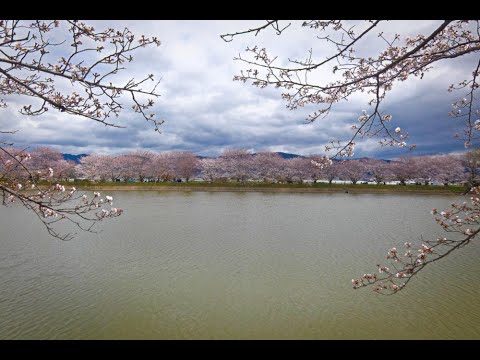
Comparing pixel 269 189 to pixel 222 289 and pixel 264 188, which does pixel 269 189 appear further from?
pixel 222 289

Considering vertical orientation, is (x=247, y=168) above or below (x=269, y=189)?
above

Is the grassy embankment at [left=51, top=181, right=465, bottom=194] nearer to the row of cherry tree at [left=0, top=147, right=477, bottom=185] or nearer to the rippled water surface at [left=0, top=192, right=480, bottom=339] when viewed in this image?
the row of cherry tree at [left=0, top=147, right=477, bottom=185]

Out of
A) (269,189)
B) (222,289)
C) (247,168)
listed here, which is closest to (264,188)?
(269,189)

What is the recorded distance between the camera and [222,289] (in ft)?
20.0

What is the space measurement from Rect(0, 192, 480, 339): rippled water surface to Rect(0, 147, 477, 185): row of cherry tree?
36713 millimetres

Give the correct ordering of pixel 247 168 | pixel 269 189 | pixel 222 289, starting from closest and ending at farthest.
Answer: pixel 222 289, pixel 269 189, pixel 247 168

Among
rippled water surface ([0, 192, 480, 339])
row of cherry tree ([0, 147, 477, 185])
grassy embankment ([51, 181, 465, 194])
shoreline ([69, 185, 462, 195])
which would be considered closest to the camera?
rippled water surface ([0, 192, 480, 339])

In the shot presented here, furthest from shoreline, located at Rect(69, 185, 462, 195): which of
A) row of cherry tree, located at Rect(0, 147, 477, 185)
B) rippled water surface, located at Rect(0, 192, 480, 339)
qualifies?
rippled water surface, located at Rect(0, 192, 480, 339)

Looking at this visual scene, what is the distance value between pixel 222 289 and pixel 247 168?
42.8 m

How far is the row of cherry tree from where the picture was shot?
151 ft

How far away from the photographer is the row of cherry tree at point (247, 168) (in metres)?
45.9

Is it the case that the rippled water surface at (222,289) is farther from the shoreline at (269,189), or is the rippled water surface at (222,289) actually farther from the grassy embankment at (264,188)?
the grassy embankment at (264,188)
